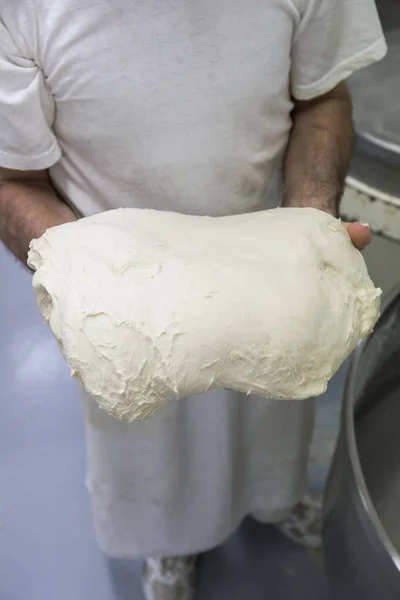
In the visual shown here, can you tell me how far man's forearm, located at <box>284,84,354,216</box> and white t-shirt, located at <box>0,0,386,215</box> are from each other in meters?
0.02

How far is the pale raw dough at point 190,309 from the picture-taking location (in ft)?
1.42

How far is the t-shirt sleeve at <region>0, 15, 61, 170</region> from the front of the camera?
0.48 m

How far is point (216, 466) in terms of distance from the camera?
720mm

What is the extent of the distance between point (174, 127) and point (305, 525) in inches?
25.4

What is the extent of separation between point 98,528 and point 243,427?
23 centimetres

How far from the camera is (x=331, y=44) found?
57cm

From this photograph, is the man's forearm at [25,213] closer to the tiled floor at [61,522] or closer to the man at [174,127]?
the man at [174,127]

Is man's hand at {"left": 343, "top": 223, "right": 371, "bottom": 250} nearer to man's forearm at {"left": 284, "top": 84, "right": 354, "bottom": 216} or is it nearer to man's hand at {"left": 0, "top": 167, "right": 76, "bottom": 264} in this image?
man's forearm at {"left": 284, "top": 84, "right": 354, "bottom": 216}

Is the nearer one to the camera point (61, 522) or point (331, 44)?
point (331, 44)

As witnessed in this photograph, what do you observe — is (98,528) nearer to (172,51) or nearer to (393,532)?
(393,532)

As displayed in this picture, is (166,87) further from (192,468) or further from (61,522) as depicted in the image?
(61,522)

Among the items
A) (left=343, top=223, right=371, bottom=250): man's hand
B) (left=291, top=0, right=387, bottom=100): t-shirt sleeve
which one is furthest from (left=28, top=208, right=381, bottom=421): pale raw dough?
(left=291, top=0, right=387, bottom=100): t-shirt sleeve

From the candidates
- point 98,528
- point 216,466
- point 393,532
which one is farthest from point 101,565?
point 393,532

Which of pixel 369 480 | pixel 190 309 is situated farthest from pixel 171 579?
pixel 190 309
